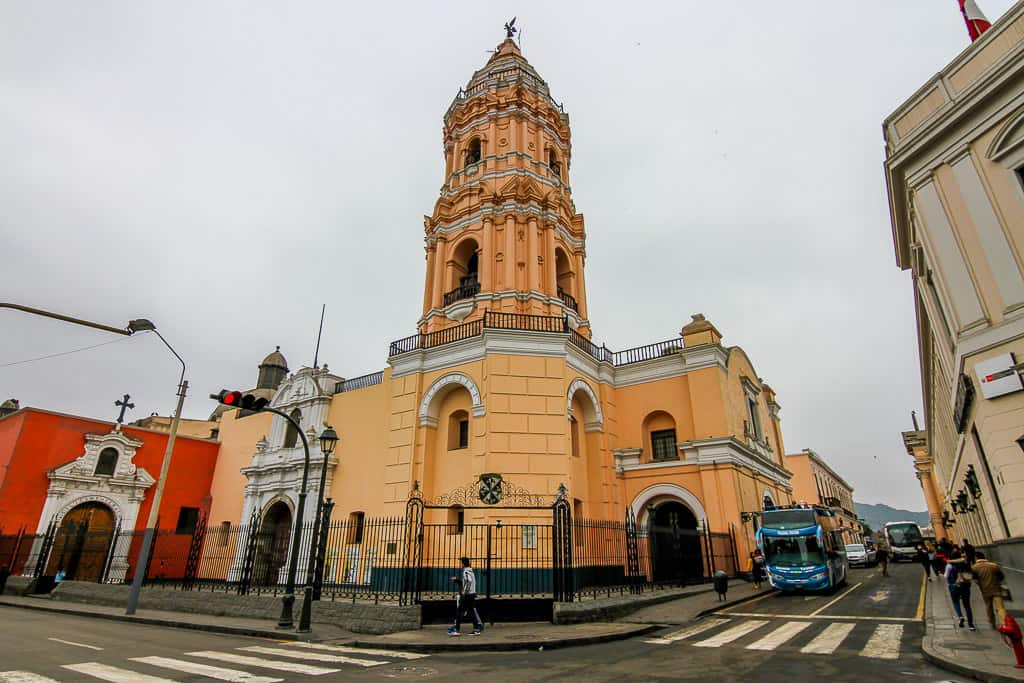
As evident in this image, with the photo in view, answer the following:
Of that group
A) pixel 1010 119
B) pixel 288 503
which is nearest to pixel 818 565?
pixel 1010 119

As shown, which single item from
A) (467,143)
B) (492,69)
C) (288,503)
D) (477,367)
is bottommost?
(288,503)

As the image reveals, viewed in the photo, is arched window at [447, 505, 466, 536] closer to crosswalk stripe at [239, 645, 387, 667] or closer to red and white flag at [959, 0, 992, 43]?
crosswalk stripe at [239, 645, 387, 667]

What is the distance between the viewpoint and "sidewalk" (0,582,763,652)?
9.17 m

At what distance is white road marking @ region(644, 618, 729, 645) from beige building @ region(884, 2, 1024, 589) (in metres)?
5.39

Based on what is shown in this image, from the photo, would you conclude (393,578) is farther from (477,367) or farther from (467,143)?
(467,143)

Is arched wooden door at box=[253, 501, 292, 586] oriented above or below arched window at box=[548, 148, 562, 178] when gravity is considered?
below

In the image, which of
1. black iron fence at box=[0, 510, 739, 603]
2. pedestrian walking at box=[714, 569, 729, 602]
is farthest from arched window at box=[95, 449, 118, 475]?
pedestrian walking at box=[714, 569, 729, 602]

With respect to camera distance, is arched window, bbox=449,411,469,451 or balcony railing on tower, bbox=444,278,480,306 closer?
arched window, bbox=449,411,469,451

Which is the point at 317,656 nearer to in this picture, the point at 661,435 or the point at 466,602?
the point at 466,602

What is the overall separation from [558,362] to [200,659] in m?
13.4

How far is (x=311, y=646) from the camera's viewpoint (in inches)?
369

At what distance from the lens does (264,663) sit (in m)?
7.52

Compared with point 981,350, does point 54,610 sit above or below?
below

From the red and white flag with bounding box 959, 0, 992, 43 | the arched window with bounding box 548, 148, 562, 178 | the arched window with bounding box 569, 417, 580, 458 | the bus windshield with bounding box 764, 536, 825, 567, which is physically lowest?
the bus windshield with bounding box 764, 536, 825, 567
